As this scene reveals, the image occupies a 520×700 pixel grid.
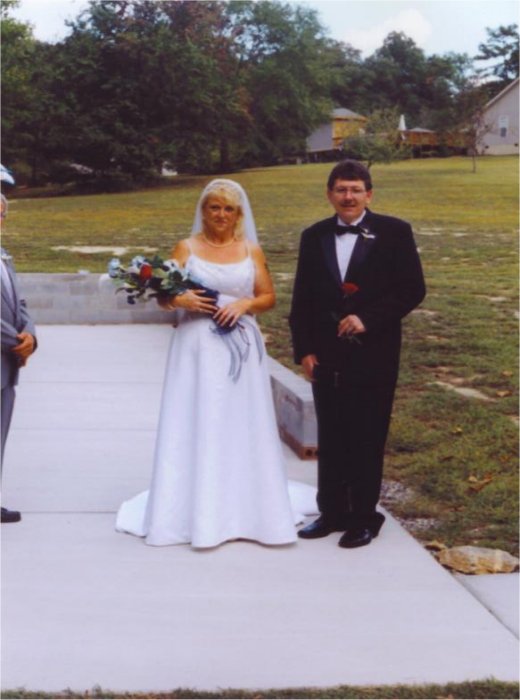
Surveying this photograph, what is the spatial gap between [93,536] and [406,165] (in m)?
36.7

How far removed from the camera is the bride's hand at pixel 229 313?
5.70 m

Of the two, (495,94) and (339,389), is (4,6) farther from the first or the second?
(339,389)

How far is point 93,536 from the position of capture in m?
5.92

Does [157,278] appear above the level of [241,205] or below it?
below

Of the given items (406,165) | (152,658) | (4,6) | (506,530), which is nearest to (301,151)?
(406,165)

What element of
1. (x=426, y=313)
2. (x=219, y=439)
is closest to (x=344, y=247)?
(x=219, y=439)

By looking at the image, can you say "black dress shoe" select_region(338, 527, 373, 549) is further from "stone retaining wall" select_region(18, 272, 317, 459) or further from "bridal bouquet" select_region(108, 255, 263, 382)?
"stone retaining wall" select_region(18, 272, 317, 459)

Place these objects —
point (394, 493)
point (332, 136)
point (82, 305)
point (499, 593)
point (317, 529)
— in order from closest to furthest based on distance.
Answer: point (499, 593) < point (317, 529) < point (394, 493) < point (82, 305) < point (332, 136)

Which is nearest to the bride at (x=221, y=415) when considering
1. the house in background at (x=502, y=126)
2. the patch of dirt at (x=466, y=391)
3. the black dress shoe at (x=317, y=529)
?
the black dress shoe at (x=317, y=529)

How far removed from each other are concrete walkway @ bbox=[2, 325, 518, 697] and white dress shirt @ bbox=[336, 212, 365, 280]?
149 cm

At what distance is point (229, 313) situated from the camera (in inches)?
A: 225

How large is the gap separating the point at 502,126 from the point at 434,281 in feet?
107

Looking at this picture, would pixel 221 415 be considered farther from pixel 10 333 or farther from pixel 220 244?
pixel 10 333

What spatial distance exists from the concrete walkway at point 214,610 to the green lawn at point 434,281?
100cm
